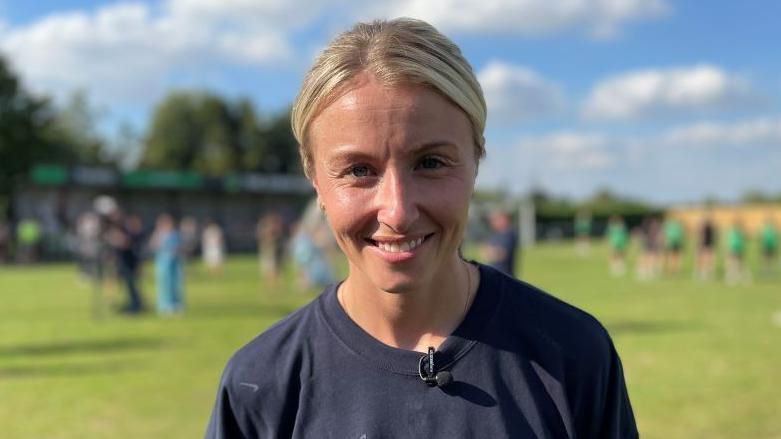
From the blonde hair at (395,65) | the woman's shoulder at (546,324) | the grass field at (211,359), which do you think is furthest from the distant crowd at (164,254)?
the blonde hair at (395,65)

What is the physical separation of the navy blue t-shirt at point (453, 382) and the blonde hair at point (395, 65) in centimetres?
48

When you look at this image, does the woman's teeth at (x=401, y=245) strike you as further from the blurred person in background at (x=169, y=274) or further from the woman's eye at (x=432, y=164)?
the blurred person in background at (x=169, y=274)

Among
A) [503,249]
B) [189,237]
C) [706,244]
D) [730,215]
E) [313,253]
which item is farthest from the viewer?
[730,215]

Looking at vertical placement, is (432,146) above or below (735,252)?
above

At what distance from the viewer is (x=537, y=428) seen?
1.72 metres

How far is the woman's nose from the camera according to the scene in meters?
1.63

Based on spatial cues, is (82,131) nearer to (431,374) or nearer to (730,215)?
(730,215)

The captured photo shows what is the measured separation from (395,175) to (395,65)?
244 millimetres

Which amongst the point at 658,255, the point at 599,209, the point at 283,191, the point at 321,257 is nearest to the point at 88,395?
the point at 321,257

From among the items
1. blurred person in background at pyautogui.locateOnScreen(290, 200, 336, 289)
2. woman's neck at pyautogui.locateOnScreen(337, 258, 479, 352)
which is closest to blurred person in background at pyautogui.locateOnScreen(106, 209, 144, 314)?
blurred person in background at pyautogui.locateOnScreen(290, 200, 336, 289)

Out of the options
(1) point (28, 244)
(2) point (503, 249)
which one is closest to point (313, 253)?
(2) point (503, 249)

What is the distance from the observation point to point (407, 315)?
1857mm

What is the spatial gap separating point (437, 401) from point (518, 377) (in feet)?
0.67

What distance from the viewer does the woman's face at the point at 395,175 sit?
1.63 metres
